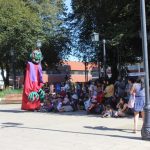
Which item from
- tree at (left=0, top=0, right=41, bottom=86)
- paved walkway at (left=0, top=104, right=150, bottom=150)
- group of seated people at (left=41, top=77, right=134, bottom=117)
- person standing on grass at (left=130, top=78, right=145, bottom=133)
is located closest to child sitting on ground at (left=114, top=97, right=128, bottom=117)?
group of seated people at (left=41, top=77, right=134, bottom=117)

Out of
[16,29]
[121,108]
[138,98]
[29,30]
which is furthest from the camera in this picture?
[29,30]

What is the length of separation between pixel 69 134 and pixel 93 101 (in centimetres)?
749

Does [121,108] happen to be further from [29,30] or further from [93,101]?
[29,30]

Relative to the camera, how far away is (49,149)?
40.8 ft

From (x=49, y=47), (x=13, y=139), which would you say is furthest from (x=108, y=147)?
(x=49, y=47)

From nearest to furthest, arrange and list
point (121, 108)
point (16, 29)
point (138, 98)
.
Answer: point (138, 98) → point (121, 108) → point (16, 29)

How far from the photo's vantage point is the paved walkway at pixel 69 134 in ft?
42.3

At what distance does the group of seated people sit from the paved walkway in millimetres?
1038

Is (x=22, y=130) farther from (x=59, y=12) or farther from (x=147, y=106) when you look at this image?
(x=59, y=12)

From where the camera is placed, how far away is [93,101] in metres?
22.5

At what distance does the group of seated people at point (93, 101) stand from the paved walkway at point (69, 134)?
3.40 feet

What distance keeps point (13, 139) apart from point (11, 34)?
3535cm

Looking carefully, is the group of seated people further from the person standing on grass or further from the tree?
the tree

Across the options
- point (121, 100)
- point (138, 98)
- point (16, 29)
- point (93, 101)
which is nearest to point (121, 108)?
point (121, 100)
